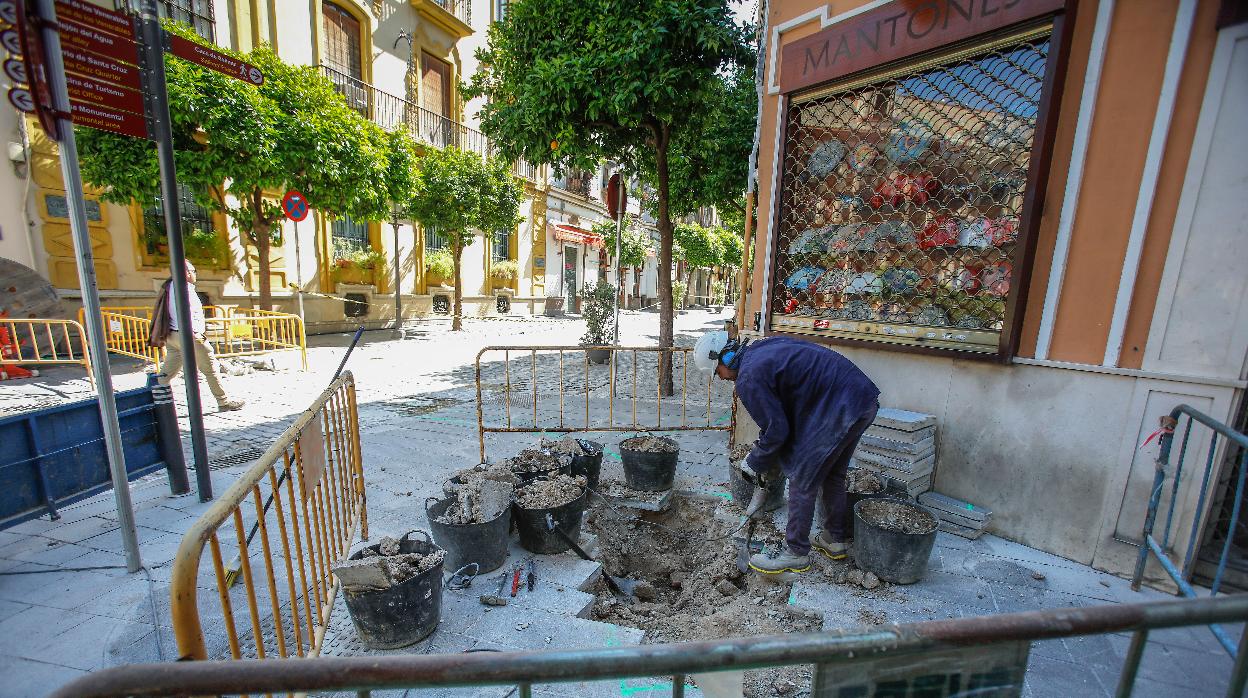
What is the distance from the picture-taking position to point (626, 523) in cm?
412

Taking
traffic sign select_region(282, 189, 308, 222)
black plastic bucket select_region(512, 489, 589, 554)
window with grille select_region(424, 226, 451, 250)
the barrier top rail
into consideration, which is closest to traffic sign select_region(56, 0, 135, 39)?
the barrier top rail

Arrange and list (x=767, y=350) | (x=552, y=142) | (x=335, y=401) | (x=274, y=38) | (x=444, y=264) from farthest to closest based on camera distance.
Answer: (x=444, y=264)
(x=274, y=38)
(x=552, y=142)
(x=767, y=350)
(x=335, y=401)

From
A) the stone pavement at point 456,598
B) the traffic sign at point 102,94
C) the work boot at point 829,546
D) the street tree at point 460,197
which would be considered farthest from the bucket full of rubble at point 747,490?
the street tree at point 460,197

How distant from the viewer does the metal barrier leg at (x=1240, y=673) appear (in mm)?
1033

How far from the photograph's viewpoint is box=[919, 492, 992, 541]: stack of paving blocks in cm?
359

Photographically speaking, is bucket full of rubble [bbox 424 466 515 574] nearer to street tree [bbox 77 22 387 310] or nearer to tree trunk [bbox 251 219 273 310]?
street tree [bbox 77 22 387 310]

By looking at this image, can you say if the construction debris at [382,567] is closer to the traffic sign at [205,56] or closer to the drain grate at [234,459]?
the drain grate at [234,459]

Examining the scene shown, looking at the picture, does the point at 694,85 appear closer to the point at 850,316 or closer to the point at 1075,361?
the point at 850,316

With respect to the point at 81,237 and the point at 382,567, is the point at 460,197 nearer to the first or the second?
the point at 81,237

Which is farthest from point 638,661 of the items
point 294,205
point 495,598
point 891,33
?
point 294,205

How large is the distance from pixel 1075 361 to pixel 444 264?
16397 mm

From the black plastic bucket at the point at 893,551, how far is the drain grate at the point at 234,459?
203 inches

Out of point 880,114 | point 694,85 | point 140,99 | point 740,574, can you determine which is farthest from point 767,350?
point 140,99

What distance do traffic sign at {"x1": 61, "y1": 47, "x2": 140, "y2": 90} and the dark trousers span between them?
4.95m
